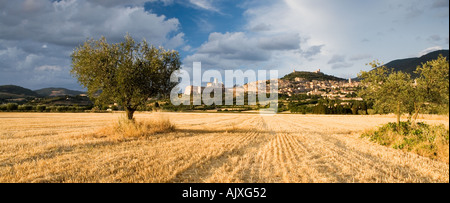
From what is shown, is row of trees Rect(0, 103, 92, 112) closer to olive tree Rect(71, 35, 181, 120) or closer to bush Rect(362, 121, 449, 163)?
olive tree Rect(71, 35, 181, 120)

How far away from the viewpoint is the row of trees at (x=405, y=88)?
526 inches

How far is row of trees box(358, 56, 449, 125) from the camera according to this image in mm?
13352

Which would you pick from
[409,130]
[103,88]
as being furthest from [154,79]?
[409,130]

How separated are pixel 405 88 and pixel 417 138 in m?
3.74

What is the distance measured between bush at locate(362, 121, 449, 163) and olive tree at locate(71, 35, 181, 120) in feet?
64.4

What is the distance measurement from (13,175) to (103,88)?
44.1 feet

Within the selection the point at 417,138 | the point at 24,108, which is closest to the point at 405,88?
the point at 417,138

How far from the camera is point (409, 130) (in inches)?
614

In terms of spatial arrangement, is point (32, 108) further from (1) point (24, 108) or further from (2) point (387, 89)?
(2) point (387, 89)

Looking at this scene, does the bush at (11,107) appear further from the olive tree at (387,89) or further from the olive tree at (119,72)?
the olive tree at (387,89)

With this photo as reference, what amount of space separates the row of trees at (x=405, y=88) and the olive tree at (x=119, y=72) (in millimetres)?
18471

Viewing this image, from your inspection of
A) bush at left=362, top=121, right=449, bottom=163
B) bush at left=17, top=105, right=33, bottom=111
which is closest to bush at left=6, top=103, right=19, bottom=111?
bush at left=17, top=105, right=33, bottom=111

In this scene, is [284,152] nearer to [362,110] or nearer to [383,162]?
[383,162]

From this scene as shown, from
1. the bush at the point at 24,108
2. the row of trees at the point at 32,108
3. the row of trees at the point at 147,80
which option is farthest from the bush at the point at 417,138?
the bush at the point at 24,108
